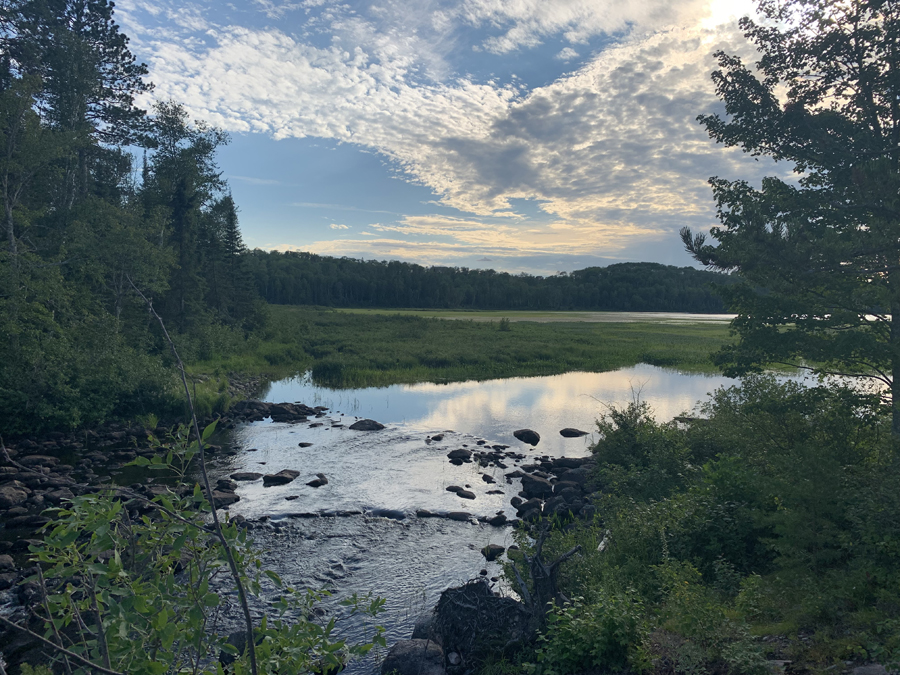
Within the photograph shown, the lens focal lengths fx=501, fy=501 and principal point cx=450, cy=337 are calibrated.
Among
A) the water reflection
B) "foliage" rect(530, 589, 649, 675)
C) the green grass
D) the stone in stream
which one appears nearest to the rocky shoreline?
the stone in stream

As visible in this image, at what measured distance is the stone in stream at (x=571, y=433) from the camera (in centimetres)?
2109

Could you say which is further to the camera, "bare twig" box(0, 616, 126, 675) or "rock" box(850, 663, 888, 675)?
"rock" box(850, 663, 888, 675)

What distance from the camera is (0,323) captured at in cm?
1811

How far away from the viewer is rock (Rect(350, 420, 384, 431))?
2170 cm

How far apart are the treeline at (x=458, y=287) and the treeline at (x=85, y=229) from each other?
7040cm

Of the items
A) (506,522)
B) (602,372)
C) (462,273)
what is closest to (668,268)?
(462,273)

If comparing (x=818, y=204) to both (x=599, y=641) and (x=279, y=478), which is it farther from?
(x=279, y=478)

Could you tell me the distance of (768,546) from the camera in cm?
695

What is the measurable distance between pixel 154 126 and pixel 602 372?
36819 millimetres

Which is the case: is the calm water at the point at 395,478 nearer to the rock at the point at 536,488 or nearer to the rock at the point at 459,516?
the rock at the point at 459,516

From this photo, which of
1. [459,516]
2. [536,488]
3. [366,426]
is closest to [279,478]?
[459,516]

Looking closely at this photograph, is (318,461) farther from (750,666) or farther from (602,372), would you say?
(602,372)

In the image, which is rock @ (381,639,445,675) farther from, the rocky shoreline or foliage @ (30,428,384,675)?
foliage @ (30,428,384,675)

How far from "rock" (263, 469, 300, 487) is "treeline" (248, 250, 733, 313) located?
3887 inches
